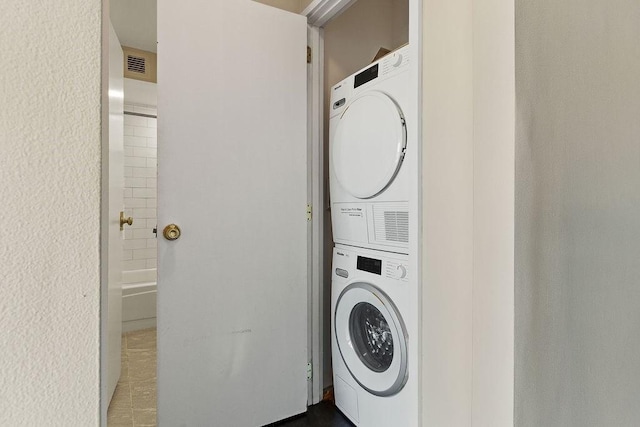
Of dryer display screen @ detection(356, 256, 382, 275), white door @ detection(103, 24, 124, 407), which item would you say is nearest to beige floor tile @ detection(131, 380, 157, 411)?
white door @ detection(103, 24, 124, 407)

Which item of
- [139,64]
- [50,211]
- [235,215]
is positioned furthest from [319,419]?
[139,64]

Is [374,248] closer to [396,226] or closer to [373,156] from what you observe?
[396,226]

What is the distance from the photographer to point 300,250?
1640 millimetres

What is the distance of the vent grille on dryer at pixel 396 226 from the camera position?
4.19ft

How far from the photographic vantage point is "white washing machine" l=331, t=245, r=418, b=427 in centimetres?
122

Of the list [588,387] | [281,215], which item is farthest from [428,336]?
[281,215]

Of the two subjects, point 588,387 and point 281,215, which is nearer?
point 588,387

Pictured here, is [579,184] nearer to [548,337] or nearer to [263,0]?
[548,337]

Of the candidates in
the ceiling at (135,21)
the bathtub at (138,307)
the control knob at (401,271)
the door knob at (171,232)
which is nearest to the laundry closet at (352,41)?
the control knob at (401,271)

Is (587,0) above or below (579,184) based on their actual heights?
above

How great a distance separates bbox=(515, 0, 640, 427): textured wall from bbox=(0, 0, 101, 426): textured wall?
3.01ft

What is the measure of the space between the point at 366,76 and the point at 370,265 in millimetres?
865

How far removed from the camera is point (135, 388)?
1.85 m

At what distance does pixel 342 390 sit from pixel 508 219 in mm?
1232
